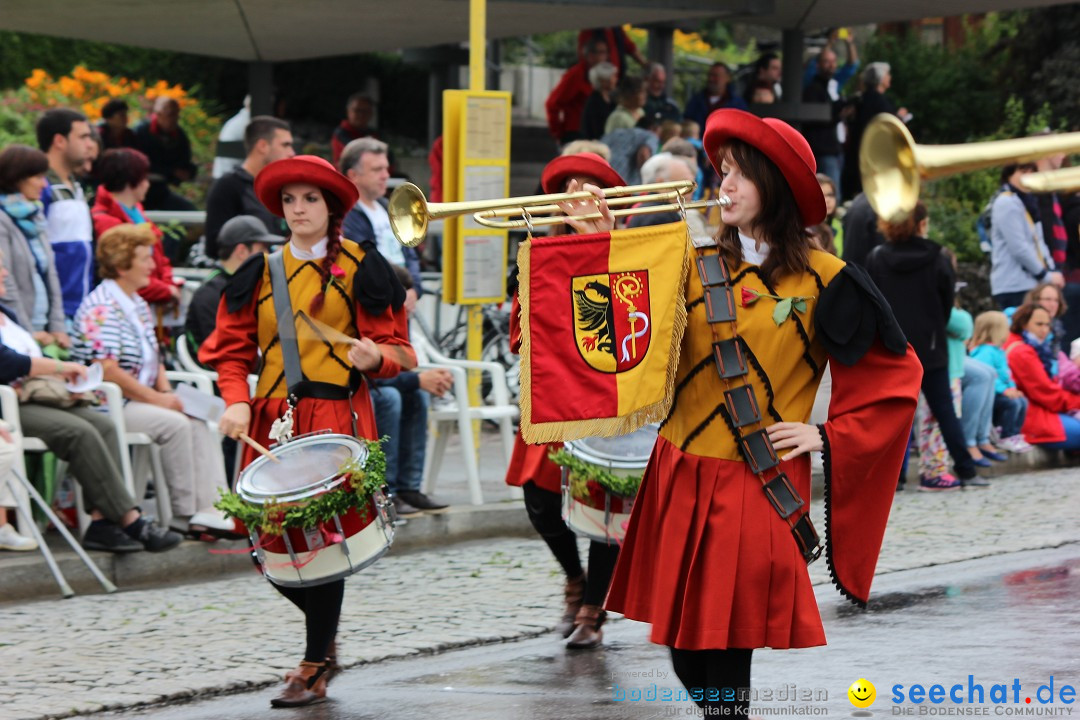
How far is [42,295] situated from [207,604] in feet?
6.82

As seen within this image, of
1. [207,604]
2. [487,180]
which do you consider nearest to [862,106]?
[487,180]

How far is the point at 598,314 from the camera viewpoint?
5121 millimetres

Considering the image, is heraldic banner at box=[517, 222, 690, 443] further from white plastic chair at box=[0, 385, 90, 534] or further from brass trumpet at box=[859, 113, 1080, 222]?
white plastic chair at box=[0, 385, 90, 534]

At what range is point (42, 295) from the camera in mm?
9289

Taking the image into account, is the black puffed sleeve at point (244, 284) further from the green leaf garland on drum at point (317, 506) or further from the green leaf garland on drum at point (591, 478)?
the green leaf garland on drum at point (591, 478)

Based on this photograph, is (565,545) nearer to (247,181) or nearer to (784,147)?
(784,147)

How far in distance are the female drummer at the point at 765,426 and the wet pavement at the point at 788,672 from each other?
1.17 metres

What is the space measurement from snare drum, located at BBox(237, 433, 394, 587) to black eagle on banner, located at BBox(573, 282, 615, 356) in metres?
1.45

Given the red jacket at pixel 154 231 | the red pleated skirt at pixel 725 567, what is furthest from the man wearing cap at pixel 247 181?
the red pleated skirt at pixel 725 567

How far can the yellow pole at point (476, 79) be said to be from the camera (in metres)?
10.4

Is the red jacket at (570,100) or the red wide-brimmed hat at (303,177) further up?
the red jacket at (570,100)

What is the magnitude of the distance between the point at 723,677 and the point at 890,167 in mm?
1534

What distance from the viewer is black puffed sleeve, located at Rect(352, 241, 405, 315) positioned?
6703 mm

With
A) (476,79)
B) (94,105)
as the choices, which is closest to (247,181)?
(476,79)
